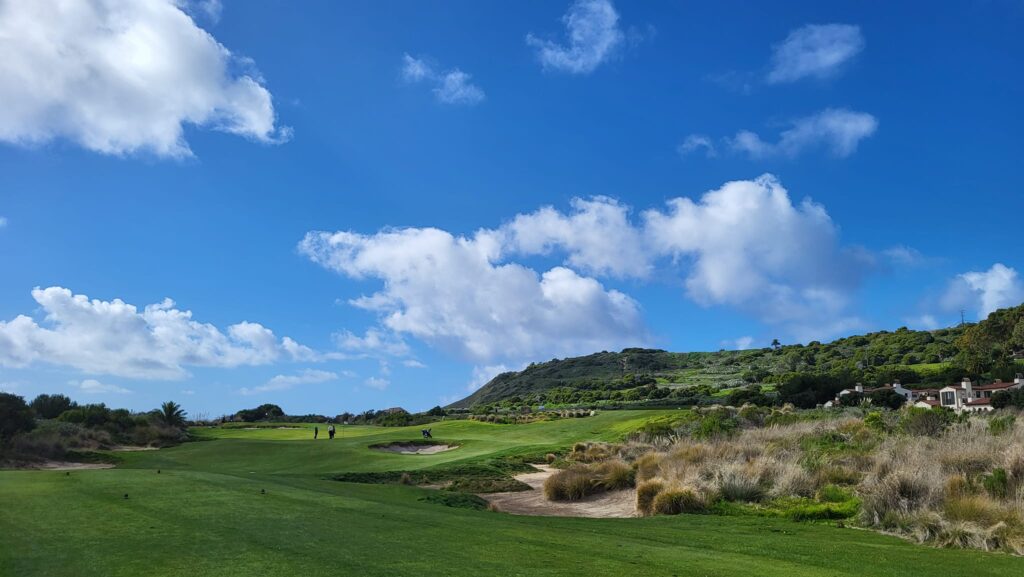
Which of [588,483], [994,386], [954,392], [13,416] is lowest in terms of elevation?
[588,483]

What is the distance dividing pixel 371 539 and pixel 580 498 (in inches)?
530

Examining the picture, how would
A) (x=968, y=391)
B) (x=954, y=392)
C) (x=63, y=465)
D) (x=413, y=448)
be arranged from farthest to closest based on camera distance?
(x=954, y=392) → (x=968, y=391) → (x=413, y=448) → (x=63, y=465)

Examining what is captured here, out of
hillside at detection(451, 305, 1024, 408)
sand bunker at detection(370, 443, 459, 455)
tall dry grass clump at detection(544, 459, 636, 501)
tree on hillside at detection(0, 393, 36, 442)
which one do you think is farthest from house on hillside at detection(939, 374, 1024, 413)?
tree on hillside at detection(0, 393, 36, 442)

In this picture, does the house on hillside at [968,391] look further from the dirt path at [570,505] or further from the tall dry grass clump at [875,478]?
the dirt path at [570,505]

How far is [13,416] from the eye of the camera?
1543 inches

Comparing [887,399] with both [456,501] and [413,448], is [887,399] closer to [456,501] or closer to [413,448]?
[413,448]

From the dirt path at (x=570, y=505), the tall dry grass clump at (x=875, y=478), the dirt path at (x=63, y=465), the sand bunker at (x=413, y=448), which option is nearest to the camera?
the tall dry grass clump at (x=875, y=478)

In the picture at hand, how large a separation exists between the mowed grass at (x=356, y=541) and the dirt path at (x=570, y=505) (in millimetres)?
4615

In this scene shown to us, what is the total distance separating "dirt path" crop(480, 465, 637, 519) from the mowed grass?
4.61m

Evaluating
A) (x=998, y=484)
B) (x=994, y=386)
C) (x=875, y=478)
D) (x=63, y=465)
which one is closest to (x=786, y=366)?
(x=994, y=386)

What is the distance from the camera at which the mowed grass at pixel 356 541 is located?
767cm

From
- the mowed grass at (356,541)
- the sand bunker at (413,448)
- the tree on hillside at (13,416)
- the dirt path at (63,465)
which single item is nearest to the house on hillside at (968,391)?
the sand bunker at (413,448)

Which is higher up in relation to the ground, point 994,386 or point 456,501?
point 994,386

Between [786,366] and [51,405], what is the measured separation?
358 ft
